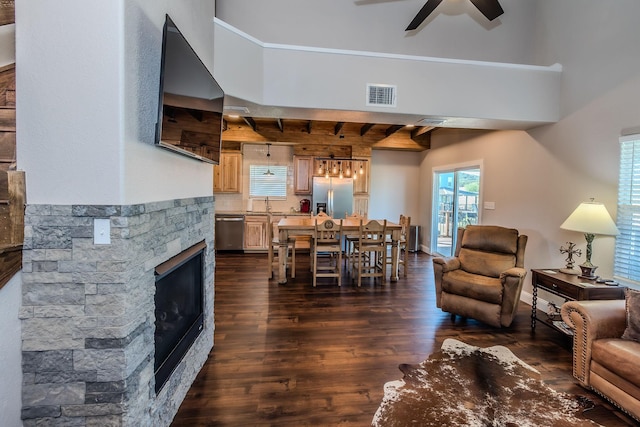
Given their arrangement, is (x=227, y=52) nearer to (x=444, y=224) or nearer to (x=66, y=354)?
(x=66, y=354)

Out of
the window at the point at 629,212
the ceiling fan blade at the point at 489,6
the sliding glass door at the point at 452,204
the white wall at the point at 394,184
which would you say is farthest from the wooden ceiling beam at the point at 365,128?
the window at the point at 629,212

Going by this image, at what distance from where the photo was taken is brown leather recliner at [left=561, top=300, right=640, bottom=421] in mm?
2016

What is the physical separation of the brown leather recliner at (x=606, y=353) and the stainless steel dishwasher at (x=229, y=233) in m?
5.88

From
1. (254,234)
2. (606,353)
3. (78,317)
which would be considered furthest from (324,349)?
(254,234)

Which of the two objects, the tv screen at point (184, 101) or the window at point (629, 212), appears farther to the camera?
the window at point (629, 212)

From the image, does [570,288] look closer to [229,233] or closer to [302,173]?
[302,173]

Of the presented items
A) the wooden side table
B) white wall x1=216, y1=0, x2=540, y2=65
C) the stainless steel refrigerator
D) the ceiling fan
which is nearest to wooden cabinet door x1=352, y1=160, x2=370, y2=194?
the stainless steel refrigerator

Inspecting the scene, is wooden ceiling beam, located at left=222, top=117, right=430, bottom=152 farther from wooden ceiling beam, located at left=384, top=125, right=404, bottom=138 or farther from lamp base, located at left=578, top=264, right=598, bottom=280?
lamp base, located at left=578, top=264, right=598, bottom=280

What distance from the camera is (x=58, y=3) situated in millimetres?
1351

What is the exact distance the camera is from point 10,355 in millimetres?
1338

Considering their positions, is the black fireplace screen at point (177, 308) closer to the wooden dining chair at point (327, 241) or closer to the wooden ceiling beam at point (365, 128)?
the wooden dining chair at point (327, 241)

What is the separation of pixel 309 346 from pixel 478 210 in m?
4.17

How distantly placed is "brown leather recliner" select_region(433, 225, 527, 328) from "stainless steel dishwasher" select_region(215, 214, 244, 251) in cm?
457

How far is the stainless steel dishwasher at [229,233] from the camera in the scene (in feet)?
22.6
